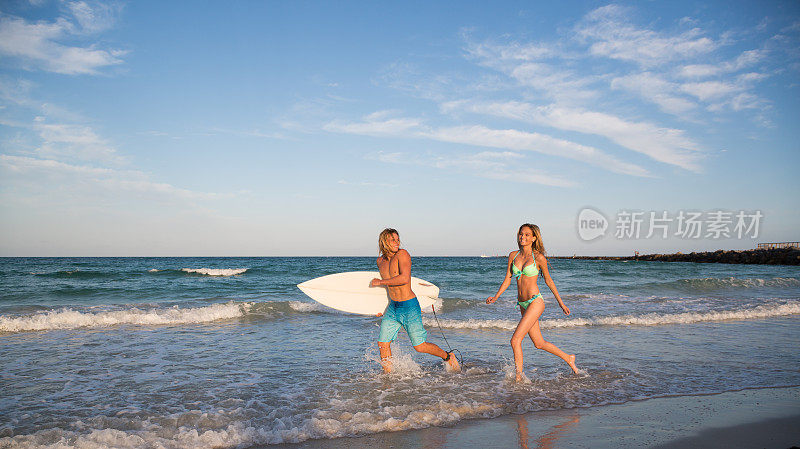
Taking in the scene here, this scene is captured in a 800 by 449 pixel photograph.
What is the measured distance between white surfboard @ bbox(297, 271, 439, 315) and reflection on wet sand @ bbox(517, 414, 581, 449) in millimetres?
2914

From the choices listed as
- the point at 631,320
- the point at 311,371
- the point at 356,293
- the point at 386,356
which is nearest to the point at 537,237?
the point at 386,356

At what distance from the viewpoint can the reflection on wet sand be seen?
4007 mm

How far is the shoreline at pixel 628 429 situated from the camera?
405 cm

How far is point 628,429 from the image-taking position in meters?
4.39

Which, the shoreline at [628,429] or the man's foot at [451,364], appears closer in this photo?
the shoreline at [628,429]

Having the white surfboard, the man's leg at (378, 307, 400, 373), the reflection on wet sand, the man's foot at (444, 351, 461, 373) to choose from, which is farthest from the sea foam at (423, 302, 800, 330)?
the reflection on wet sand

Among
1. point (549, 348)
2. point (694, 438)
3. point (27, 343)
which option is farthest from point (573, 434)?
point (27, 343)

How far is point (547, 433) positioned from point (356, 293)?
385 cm

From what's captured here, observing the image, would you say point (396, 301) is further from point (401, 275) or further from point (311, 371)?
point (311, 371)

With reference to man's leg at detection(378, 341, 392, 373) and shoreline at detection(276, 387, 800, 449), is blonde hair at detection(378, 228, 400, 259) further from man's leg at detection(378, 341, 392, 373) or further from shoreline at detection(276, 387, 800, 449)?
shoreline at detection(276, 387, 800, 449)

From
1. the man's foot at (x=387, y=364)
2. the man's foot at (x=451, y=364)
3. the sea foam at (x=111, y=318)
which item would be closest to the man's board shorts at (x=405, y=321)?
the man's foot at (x=387, y=364)

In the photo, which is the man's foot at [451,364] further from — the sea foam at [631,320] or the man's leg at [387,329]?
the sea foam at [631,320]

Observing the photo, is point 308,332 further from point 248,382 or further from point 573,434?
point 573,434

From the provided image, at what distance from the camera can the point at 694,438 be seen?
4.14m
